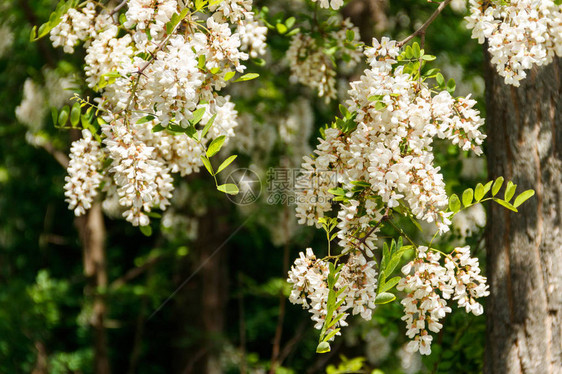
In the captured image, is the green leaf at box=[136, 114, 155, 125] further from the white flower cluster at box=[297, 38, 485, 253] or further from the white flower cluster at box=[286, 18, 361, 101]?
the white flower cluster at box=[286, 18, 361, 101]

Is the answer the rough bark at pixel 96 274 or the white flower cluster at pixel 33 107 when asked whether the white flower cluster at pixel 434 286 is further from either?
the white flower cluster at pixel 33 107

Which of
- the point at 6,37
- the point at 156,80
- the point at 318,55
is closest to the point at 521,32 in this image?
the point at 156,80

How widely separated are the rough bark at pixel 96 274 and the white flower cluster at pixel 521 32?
114 inches

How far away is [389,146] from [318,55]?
1054 millimetres

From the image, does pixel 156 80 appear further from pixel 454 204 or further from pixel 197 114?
pixel 454 204

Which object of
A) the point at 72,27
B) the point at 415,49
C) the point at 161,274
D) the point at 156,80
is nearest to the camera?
the point at 156,80

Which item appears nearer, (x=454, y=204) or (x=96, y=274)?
(x=454, y=204)

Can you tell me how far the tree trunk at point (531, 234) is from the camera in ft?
6.13

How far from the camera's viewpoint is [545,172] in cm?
189

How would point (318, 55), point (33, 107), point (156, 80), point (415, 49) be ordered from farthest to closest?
1. point (33, 107)
2. point (318, 55)
3. point (415, 49)
4. point (156, 80)

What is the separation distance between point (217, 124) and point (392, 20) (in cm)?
228

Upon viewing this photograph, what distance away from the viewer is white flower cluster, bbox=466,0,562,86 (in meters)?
1.42

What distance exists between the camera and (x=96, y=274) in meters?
4.04

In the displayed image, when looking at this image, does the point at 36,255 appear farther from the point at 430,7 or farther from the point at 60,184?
the point at 430,7
